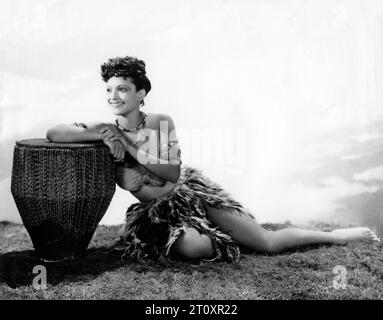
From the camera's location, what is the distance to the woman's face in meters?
3.46

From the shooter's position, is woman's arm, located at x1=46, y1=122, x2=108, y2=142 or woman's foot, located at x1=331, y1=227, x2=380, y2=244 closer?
woman's arm, located at x1=46, y1=122, x2=108, y2=142

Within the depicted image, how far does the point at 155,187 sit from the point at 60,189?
0.52 m

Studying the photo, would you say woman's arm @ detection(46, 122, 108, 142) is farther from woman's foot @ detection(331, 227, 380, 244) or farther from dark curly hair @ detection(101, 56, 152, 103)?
woman's foot @ detection(331, 227, 380, 244)

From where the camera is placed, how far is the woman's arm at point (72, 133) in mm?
3391

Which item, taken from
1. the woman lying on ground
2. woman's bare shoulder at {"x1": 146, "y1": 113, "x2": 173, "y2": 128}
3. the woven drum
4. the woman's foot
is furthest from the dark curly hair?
the woman's foot

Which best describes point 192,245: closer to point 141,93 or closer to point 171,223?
point 171,223

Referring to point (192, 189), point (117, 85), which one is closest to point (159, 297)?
point (192, 189)

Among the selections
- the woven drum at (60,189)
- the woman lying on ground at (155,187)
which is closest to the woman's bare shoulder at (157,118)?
the woman lying on ground at (155,187)

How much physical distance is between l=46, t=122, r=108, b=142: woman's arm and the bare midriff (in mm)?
370

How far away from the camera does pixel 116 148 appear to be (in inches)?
134

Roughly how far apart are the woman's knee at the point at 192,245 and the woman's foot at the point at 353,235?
868 mm

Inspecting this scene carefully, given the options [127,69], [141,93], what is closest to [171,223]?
[141,93]

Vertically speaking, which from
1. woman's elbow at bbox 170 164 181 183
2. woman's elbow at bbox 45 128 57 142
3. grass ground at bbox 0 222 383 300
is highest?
woman's elbow at bbox 45 128 57 142
